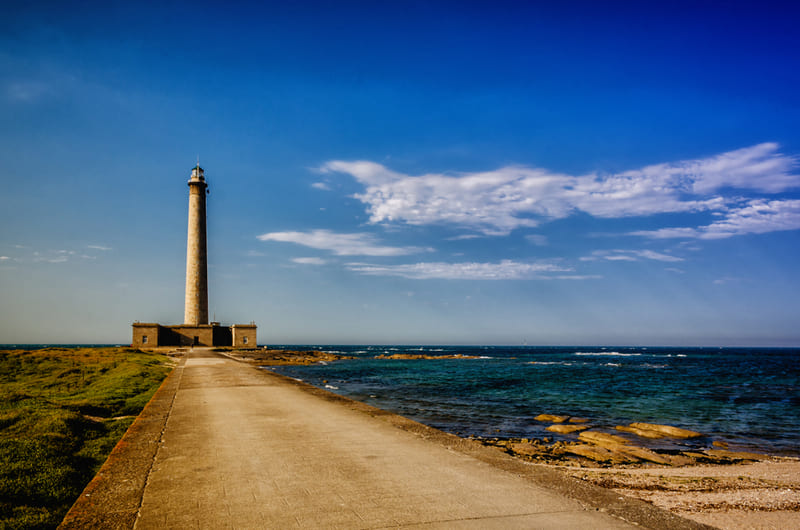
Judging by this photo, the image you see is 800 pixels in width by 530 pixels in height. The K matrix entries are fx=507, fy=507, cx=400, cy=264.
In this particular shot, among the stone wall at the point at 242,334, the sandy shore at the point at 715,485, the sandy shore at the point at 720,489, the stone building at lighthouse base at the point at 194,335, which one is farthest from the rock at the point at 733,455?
the stone wall at the point at 242,334

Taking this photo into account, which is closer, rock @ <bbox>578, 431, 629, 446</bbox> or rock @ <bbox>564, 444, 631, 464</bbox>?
rock @ <bbox>564, 444, 631, 464</bbox>

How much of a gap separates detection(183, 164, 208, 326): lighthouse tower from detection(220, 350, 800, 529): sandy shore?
54.2 metres

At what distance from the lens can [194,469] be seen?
6.43 meters

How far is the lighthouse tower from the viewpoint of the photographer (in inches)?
2322

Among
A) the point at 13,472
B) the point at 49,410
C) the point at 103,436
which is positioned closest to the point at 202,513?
the point at 13,472

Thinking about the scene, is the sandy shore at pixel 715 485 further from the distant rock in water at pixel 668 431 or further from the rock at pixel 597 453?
the distant rock in water at pixel 668 431

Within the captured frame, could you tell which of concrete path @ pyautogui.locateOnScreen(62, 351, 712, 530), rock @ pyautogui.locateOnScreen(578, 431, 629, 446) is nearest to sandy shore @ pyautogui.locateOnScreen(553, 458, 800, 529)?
concrete path @ pyautogui.locateOnScreen(62, 351, 712, 530)

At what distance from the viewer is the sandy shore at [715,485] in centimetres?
570

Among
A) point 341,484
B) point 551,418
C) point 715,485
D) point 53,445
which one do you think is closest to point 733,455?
point 715,485

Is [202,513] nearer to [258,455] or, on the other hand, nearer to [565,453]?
[258,455]

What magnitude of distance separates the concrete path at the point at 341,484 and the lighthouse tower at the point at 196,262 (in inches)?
2080

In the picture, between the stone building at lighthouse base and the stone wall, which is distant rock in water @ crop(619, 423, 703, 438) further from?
the stone wall

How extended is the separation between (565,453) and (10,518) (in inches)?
372

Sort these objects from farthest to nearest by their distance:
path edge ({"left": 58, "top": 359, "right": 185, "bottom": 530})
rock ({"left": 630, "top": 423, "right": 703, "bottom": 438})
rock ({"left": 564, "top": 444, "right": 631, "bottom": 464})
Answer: rock ({"left": 630, "top": 423, "right": 703, "bottom": 438}) < rock ({"left": 564, "top": 444, "right": 631, "bottom": 464}) < path edge ({"left": 58, "top": 359, "right": 185, "bottom": 530})
